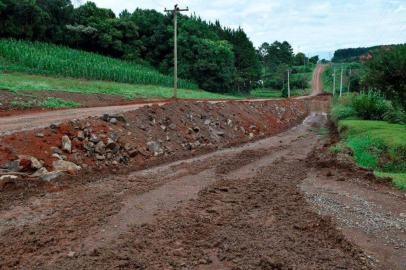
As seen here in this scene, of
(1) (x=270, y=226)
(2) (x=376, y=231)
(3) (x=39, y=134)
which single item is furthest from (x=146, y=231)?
(3) (x=39, y=134)

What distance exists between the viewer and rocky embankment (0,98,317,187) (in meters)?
9.33

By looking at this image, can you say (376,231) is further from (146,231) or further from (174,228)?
(146,231)

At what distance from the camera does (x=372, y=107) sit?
21.5 m

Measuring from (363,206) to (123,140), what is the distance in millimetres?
7171

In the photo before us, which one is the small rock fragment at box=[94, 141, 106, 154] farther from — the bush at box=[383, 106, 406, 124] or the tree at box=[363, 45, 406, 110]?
the bush at box=[383, 106, 406, 124]

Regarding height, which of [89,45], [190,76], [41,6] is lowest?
[190,76]

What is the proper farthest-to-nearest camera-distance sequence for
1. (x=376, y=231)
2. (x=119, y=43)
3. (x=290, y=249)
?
(x=119, y=43) < (x=376, y=231) < (x=290, y=249)

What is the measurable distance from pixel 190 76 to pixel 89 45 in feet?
46.7

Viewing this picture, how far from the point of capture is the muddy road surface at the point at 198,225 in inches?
208

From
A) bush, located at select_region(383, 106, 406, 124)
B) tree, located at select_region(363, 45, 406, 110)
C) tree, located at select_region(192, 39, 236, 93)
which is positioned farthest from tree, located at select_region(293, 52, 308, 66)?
tree, located at select_region(363, 45, 406, 110)

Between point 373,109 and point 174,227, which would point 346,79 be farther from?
point 174,227

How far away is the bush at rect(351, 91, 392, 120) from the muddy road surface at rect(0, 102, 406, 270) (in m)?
12.2

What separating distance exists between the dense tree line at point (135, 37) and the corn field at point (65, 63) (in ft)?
11.7

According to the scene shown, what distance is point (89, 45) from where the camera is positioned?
5538 cm
